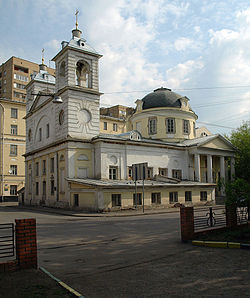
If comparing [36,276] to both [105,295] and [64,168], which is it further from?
[64,168]

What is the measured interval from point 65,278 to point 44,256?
2.61 meters

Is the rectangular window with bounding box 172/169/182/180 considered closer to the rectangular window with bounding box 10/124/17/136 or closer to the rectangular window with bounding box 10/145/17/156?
the rectangular window with bounding box 10/145/17/156

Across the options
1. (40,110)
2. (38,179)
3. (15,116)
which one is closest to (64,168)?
(38,179)

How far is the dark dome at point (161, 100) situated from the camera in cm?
4109

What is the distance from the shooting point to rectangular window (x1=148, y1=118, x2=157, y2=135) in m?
40.8

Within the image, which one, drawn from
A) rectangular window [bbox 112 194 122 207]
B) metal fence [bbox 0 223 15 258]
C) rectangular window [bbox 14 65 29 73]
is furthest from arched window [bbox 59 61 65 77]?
rectangular window [bbox 14 65 29 73]

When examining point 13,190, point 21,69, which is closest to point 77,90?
point 13,190

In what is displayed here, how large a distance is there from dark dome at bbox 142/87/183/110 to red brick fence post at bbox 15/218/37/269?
35976mm

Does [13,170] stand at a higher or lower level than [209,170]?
higher

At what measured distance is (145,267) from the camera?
7016 millimetres

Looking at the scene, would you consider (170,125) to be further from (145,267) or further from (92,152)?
(145,267)

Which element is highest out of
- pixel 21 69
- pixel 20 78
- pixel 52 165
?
pixel 21 69

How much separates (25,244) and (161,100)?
3676 centimetres

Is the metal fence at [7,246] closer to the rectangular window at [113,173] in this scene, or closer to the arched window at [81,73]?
the rectangular window at [113,173]
